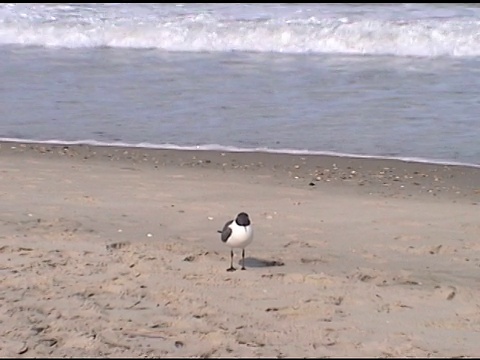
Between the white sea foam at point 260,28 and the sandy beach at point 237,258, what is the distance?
1022 cm

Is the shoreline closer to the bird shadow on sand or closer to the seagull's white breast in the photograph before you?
the bird shadow on sand

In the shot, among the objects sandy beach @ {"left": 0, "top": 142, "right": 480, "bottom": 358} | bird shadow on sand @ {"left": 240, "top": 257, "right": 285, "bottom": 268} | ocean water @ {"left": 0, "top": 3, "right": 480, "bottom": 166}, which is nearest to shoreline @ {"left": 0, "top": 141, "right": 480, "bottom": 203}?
sandy beach @ {"left": 0, "top": 142, "right": 480, "bottom": 358}

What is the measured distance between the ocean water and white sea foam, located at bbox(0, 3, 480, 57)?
1.5 inches

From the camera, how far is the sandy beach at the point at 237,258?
4652 mm

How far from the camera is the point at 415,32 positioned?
63.6ft

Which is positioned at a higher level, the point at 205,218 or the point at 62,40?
the point at 62,40

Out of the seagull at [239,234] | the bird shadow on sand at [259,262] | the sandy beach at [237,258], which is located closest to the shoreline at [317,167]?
the sandy beach at [237,258]

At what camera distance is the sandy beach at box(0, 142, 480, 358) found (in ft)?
15.3

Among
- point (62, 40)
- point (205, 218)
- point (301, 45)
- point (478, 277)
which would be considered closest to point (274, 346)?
point (478, 277)

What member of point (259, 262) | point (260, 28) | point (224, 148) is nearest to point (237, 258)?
point (259, 262)

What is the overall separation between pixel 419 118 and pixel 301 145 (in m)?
1.90

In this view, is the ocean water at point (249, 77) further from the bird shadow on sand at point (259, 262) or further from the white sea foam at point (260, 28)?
the bird shadow on sand at point (259, 262)

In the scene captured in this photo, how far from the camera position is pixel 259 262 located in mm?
6004

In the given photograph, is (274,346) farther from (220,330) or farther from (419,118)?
(419,118)
